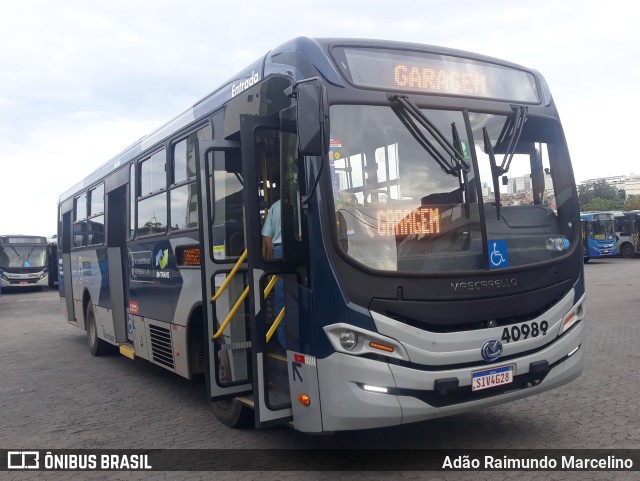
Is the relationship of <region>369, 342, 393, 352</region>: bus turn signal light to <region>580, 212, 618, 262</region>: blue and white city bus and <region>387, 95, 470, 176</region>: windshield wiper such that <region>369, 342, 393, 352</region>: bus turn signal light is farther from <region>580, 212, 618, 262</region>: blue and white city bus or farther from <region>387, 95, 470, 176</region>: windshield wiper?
<region>580, 212, 618, 262</region>: blue and white city bus

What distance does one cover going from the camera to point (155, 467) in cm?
525

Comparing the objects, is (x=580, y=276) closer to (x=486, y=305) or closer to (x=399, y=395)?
(x=486, y=305)

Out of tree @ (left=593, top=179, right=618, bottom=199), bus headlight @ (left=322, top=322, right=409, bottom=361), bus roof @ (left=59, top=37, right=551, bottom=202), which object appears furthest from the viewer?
tree @ (left=593, top=179, right=618, bottom=199)

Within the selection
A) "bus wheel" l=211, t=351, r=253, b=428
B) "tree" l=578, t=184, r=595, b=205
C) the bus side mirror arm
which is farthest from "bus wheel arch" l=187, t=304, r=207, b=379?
"tree" l=578, t=184, r=595, b=205

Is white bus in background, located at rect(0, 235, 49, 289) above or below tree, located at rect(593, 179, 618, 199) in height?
below

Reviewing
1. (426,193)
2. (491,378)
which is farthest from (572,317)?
(426,193)

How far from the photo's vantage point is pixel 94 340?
36.4 feet

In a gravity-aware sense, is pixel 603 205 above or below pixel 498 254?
above

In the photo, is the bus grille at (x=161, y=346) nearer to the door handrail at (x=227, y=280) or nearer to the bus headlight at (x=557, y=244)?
the door handrail at (x=227, y=280)

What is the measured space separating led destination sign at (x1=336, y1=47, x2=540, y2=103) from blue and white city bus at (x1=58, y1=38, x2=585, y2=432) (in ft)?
0.05

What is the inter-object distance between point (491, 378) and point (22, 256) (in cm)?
3174

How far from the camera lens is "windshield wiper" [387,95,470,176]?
4.77m

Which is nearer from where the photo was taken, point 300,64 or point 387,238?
point 387,238

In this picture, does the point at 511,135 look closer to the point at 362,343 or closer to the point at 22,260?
the point at 362,343
